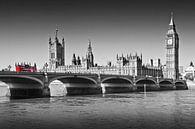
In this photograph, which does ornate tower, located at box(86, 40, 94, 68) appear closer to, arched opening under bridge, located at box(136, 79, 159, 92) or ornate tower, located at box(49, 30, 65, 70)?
ornate tower, located at box(49, 30, 65, 70)

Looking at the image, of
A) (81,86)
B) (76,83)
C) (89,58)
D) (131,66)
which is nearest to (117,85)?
(81,86)

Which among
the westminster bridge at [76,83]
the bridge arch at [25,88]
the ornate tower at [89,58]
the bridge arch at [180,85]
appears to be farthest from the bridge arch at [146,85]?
the ornate tower at [89,58]

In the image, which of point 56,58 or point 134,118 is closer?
point 134,118

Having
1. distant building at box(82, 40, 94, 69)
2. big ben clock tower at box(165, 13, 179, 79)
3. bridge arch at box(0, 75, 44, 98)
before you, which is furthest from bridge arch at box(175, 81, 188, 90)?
bridge arch at box(0, 75, 44, 98)

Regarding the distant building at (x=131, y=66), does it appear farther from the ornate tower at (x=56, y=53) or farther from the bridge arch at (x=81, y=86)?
the bridge arch at (x=81, y=86)

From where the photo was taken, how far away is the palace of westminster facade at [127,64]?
14827 cm

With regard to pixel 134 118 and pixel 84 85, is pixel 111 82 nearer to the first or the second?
pixel 84 85

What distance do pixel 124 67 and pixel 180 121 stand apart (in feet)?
385

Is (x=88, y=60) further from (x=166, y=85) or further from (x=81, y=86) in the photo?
(x=81, y=86)

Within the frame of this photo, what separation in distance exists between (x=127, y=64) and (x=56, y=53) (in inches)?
2009

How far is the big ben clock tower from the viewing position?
17250 cm

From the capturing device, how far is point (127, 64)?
149 metres

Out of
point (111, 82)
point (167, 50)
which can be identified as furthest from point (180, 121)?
point (167, 50)

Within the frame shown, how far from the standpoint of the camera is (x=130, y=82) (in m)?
97.8
